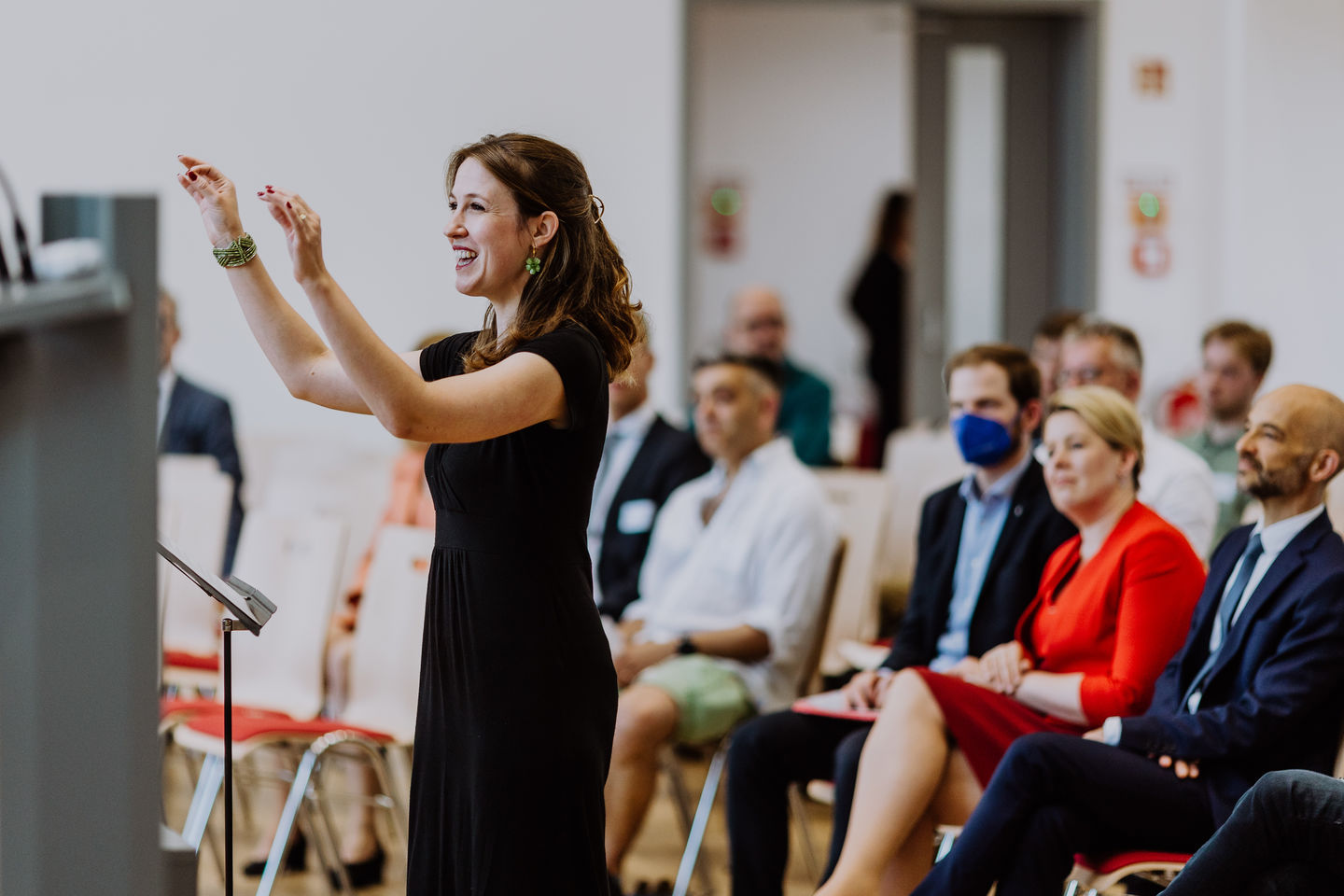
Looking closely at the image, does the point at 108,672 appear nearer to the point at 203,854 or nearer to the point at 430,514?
Result: the point at 430,514

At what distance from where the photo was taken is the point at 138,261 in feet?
4.55

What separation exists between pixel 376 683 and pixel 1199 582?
1.94 meters

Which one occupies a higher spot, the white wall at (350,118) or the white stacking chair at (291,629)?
the white wall at (350,118)

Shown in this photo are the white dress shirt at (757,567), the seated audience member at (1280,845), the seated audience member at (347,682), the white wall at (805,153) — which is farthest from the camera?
the white wall at (805,153)

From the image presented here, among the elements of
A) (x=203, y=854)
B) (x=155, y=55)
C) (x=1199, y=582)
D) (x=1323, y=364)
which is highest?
(x=155, y=55)

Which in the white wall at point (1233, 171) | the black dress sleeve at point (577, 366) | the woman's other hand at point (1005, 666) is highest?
the white wall at point (1233, 171)

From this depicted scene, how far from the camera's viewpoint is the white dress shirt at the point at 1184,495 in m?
3.90

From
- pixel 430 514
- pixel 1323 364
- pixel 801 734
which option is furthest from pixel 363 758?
pixel 1323 364

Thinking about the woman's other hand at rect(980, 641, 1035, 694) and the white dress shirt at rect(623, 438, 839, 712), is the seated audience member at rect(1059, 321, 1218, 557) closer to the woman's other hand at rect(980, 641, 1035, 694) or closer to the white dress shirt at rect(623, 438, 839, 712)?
the woman's other hand at rect(980, 641, 1035, 694)

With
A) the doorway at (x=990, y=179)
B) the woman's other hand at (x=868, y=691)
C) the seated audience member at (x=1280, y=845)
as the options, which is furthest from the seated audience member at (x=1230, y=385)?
the doorway at (x=990, y=179)

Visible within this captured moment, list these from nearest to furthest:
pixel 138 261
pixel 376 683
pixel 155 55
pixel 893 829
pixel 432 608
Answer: pixel 138 261, pixel 432 608, pixel 893 829, pixel 376 683, pixel 155 55

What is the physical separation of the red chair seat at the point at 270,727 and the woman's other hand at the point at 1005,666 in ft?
4.56

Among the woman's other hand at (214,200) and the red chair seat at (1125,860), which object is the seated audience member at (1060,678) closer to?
the red chair seat at (1125,860)

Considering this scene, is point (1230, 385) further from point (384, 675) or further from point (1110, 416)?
point (384, 675)
